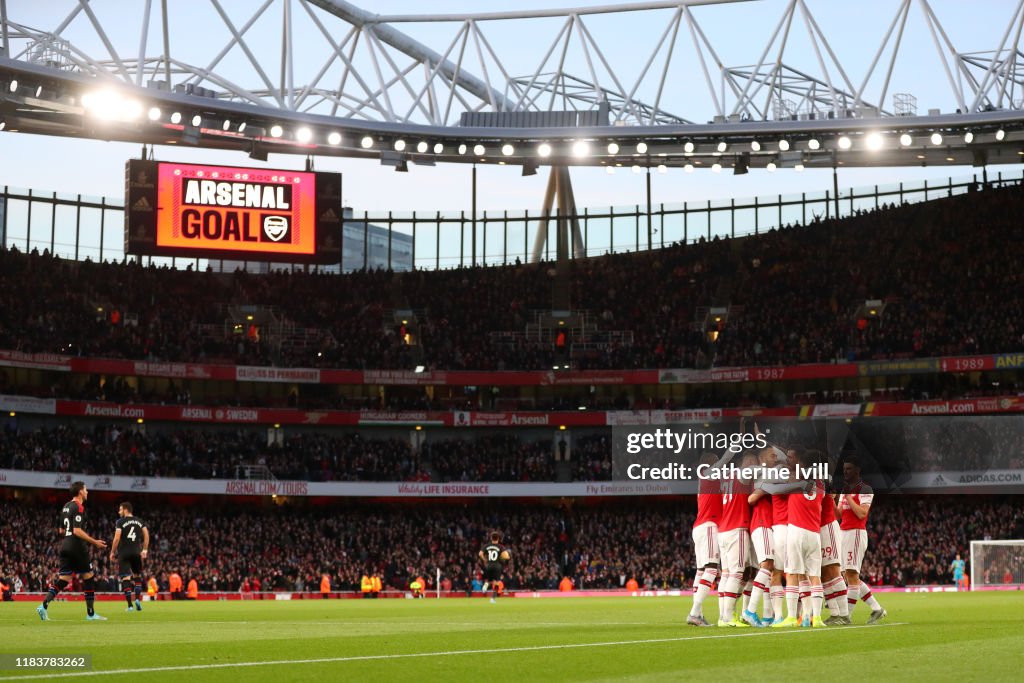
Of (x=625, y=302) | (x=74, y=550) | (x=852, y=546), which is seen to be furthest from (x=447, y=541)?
(x=852, y=546)

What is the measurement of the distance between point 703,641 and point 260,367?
160 feet

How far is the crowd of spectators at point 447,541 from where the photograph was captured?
4894 centimetres

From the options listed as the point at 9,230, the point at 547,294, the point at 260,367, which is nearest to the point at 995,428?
the point at 547,294

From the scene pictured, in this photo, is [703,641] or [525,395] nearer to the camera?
[703,641]

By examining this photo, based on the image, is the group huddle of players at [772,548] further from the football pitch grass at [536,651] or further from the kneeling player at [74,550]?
the kneeling player at [74,550]

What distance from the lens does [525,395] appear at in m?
62.6

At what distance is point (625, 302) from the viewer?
2532 inches

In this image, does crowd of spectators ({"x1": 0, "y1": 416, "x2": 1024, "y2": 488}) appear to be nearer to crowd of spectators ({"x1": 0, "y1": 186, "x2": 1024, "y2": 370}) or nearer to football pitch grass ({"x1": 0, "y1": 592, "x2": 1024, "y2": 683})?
crowd of spectators ({"x1": 0, "y1": 186, "x2": 1024, "y2": 370})

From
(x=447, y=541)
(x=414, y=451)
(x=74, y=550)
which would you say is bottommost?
(x=447, y=541)

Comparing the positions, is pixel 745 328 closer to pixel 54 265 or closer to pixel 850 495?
pixel 54 265

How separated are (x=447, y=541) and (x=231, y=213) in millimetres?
17437

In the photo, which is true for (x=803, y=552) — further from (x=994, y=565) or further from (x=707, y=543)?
(x=994, y=565)

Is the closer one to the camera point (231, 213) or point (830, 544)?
point (830, 544)

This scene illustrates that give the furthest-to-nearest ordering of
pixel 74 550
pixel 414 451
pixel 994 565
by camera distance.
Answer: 1. pixel 414 451
2. pixel 994 565
3. pixel 74 550
